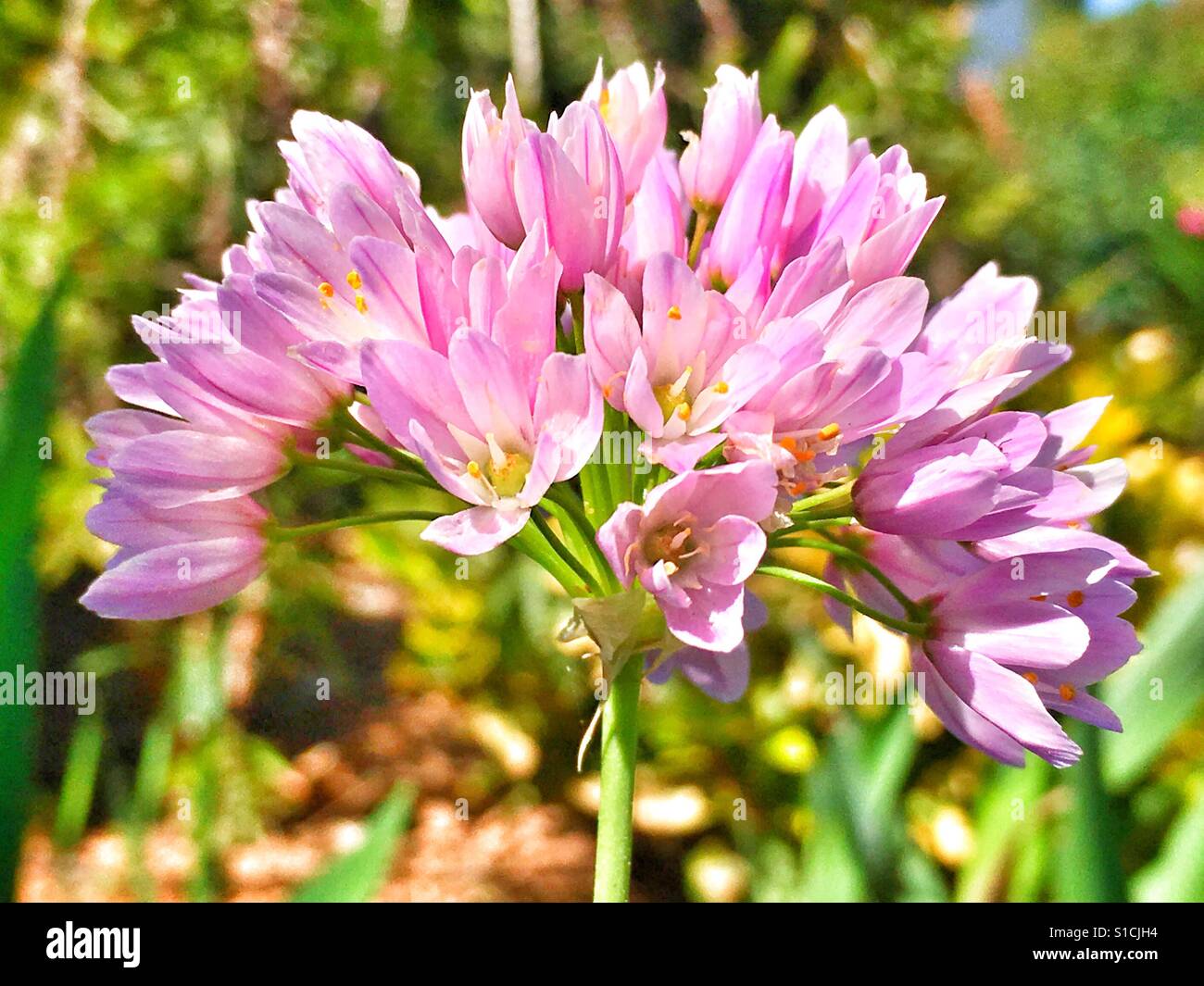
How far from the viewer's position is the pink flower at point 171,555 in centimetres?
64

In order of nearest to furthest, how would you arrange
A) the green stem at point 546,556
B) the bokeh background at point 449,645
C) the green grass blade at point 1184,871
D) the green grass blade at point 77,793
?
the green stem at point 546,556 → the green grass blade at point 1184,871 → the bokeh background at point 449,645 → the green grass blade at point 77,793

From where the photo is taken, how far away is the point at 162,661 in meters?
2.46

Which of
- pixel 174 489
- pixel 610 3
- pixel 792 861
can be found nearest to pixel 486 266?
pixel 174 489

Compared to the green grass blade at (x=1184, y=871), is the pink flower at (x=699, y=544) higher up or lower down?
higher up

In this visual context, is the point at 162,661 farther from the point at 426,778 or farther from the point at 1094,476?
the point at 1094,476

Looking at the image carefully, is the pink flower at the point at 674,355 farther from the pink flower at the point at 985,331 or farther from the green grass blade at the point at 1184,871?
the green grass blade at the point at 1184,871

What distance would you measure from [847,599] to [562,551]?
0.65ft

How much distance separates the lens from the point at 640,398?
2.00 ft

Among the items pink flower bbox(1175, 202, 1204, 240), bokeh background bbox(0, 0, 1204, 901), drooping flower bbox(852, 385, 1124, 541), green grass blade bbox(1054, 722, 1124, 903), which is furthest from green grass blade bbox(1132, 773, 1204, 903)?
pink flower bbox(1175, 202, 1204, 240)

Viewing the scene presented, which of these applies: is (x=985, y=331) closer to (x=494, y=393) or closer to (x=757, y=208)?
(x=757, y=208)

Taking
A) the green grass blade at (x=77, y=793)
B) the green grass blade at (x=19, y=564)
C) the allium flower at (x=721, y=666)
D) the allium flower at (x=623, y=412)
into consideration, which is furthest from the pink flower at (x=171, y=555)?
the green grass blade at (x=77, y=793)

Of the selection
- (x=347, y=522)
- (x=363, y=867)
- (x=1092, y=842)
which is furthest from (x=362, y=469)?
(x=1092, y=842)

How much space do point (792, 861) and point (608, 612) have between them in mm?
1689

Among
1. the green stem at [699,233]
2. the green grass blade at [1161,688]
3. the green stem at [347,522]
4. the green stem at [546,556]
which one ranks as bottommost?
the green grass blade at [1161,688]
